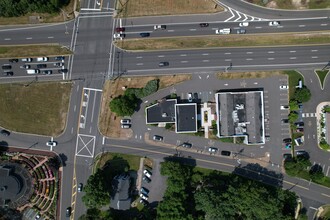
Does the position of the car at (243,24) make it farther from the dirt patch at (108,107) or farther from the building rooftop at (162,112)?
the building rooftop at (162,112)

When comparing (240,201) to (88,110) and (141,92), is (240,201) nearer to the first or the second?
(141,92)

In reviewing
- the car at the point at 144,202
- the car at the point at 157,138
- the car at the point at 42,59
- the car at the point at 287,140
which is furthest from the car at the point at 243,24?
the car at the point at 144,202

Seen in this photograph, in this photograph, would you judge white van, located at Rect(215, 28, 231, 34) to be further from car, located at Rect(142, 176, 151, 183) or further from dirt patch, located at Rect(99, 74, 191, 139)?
car, located at Rect(142, 176, 151, 183)

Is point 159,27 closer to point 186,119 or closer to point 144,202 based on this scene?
point 186,119

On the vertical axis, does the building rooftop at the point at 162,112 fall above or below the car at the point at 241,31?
below

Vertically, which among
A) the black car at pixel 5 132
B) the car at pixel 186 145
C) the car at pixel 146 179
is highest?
the black car at pixel 5 132

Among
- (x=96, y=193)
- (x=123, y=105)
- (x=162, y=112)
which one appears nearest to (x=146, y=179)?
(x=96, y=193)

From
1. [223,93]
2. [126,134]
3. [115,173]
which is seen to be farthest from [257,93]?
[115,173]
